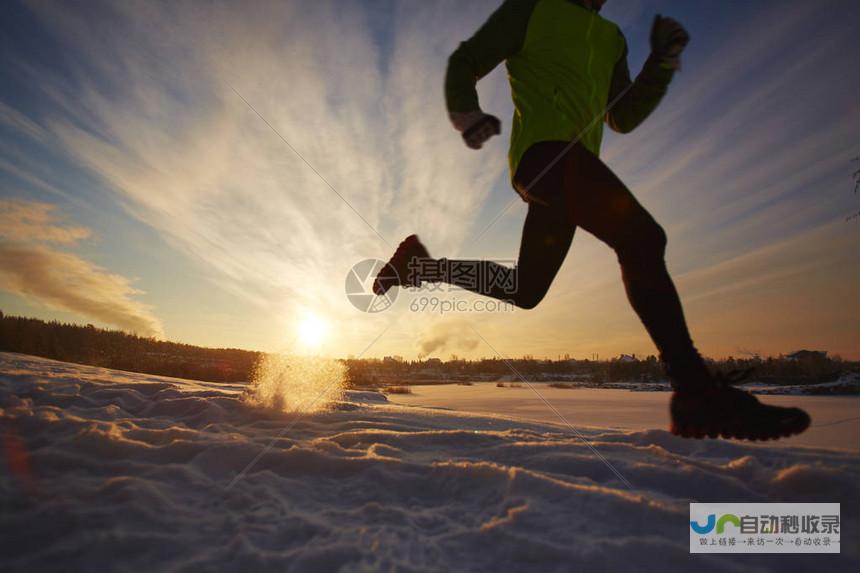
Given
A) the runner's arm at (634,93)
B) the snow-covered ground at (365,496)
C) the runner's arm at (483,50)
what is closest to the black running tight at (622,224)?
the runner's arm at (483,50)

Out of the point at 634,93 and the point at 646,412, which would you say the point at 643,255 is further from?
the point at 646,412

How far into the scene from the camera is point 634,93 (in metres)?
2.07

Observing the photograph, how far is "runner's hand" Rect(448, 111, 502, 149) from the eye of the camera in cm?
172

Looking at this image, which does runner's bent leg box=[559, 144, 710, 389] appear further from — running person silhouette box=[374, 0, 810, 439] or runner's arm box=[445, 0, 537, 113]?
runner's arm box=[445, 0, 537, 113]

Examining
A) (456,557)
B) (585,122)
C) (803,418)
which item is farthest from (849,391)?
(456,557)

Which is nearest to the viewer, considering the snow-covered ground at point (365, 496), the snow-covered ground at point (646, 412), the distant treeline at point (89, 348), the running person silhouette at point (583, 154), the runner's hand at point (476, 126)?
the snow-covered ground at point (365, 496)

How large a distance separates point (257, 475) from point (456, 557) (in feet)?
2.61

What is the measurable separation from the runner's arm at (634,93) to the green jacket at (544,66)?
1.8 inches

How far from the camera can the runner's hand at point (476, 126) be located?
172 centimetres

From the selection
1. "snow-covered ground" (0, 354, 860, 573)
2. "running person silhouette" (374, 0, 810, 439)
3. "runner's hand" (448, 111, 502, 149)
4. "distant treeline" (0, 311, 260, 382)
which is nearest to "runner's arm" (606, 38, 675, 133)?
"running person silhouette" (374, 0, 810, 439)

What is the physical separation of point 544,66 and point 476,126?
1.52ft

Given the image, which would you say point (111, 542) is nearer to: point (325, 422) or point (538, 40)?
point (325, 422)

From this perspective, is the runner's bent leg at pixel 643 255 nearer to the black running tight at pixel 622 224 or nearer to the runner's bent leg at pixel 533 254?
the black running tight at pixel 622 224

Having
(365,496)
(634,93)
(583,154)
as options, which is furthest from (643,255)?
(365,496)
